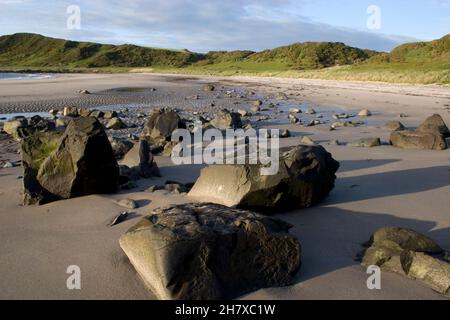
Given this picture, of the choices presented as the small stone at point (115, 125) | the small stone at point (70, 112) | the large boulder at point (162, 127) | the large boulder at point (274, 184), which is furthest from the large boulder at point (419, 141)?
the small stone at point (70, 112)

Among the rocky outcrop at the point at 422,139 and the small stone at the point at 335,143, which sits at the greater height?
the rocky outcrop at the point at 422,139

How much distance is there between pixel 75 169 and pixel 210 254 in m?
2.50

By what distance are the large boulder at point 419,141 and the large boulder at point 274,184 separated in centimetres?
368

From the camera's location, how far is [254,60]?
6712 centimetres

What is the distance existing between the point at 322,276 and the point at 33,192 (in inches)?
125

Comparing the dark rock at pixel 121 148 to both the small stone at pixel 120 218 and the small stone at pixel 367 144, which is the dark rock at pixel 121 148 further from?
the small stone at pixel 367 144

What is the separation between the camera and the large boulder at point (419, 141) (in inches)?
299

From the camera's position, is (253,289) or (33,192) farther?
(33,192)

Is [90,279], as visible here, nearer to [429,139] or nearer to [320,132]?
[429,139]

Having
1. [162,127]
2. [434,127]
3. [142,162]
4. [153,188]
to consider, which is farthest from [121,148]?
[434,127]

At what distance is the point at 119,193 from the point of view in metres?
4.93

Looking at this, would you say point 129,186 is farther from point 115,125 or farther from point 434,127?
point 115,125

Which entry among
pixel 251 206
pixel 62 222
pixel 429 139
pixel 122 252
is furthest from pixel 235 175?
pixel 429 139

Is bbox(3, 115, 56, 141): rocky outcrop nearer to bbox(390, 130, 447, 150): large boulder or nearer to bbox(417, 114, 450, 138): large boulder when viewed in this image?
bbox(390, 130, 447, 150): large boulder
